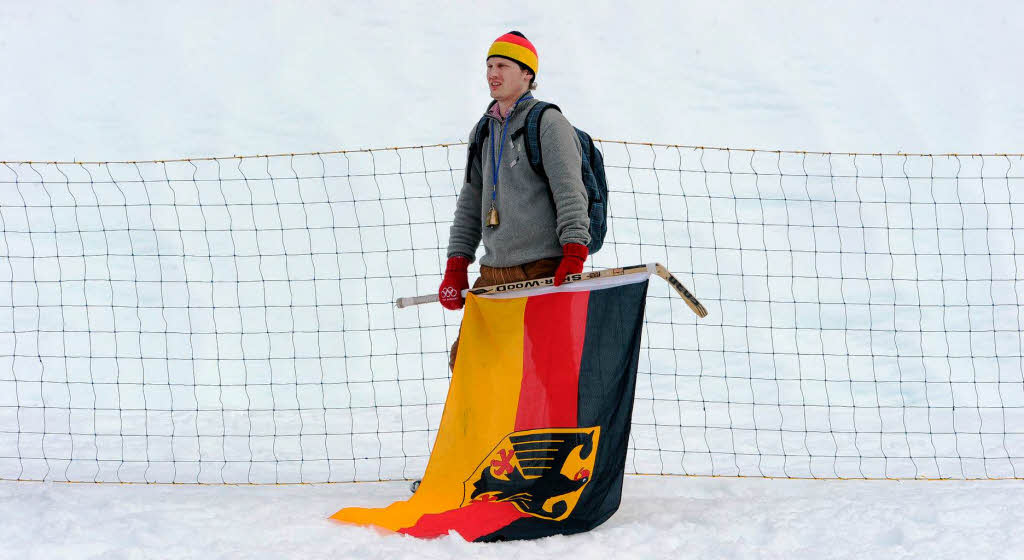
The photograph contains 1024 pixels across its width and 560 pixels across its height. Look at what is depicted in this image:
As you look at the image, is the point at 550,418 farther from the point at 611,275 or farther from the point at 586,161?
the point at 586,161

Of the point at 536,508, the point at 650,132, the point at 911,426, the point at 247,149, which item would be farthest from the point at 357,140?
the point at 536,508

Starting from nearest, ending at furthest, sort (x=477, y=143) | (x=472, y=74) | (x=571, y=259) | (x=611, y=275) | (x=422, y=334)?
(x=571, y=259) → (x=611, y=275) → (x=477, y=143) → (x=422, y=334) → (x=472, y=74)

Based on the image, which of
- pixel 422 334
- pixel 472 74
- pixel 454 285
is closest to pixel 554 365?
pixel 454 285

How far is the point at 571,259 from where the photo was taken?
3.02 m

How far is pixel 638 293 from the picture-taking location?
318 centimetres

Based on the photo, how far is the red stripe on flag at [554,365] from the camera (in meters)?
3.14

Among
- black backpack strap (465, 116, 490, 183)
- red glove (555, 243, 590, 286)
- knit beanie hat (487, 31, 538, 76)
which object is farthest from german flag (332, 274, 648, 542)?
knit beanie hat (487, 31, 538, 76)

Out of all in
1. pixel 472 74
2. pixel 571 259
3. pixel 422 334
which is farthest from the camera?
pixel 472 74

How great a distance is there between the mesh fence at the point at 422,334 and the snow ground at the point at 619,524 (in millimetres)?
415

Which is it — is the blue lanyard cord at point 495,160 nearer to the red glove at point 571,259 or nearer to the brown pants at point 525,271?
the brown pants at point 525,271

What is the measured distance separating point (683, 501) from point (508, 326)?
0.97 meters

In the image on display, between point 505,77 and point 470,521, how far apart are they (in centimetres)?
150

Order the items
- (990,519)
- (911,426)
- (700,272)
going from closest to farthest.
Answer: (990,519) < (911,426) < (700,272)

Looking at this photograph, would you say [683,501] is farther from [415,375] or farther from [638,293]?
[415,375]
